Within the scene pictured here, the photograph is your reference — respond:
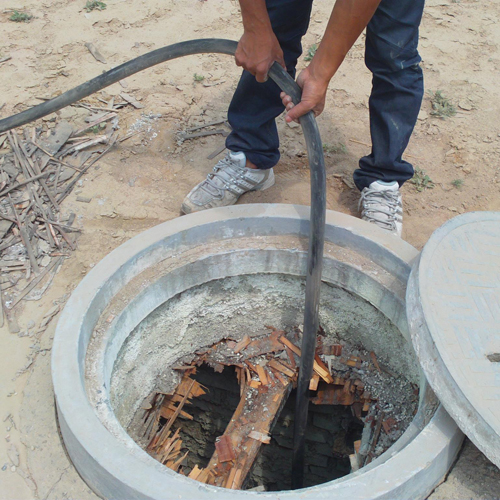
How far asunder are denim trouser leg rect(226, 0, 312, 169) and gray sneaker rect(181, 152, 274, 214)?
6 cm

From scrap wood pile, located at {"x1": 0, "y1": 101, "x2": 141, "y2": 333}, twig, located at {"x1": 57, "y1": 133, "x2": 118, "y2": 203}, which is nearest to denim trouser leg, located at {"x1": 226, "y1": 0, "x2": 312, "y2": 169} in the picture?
twig, located at {"x1": 57, "y1": 133, "x2": 118, "y2": 203}

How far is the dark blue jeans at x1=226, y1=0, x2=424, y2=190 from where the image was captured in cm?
234

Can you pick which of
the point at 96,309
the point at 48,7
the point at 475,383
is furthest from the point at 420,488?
the point at 48,7

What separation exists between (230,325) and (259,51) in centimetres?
144

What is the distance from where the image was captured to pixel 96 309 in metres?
2.13

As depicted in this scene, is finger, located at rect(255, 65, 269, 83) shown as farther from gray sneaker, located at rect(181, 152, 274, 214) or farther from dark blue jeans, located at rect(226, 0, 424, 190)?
gray sneaker, located at rect(181, 152, 274, 214)

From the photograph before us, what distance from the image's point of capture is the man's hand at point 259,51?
6.51 feet

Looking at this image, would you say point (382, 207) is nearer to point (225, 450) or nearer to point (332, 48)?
point (332, 48)

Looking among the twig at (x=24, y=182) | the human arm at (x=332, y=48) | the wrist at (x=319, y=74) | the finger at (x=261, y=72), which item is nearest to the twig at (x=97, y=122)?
the twig at (x=24, y=182)

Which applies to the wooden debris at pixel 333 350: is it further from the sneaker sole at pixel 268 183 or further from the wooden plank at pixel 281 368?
the sneaker sole at pixel 268 183

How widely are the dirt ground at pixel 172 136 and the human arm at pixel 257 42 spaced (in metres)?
1.09

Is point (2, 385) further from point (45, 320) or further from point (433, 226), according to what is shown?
point (433, 226)

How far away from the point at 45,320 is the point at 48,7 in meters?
3.43

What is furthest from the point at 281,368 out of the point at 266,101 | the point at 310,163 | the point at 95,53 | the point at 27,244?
the point at 95,53
